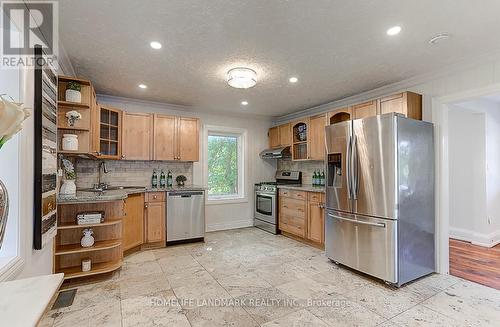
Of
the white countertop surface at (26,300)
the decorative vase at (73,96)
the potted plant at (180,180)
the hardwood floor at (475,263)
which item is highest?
the decorative vase at (73,96)

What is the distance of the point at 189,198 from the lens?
429 centimetres

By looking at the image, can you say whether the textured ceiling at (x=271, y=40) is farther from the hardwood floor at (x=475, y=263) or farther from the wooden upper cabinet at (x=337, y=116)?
the hardwood floor at (x=475, y=263)

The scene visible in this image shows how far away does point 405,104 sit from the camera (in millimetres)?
3150

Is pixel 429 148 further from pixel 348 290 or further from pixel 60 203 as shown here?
pixel 60 203

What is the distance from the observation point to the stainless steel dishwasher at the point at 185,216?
4.17m

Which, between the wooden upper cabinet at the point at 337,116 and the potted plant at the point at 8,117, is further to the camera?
the wooden upper cabinet at the point at 337,116

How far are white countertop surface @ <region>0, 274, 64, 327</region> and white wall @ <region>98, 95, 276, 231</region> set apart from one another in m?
3.98

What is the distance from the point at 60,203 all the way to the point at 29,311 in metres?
2.26

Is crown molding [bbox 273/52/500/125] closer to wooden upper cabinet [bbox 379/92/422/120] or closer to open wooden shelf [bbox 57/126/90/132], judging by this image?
wooden upper cabinet [bbox 379/92/422/120]

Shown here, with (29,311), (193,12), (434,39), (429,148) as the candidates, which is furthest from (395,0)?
(29,311)

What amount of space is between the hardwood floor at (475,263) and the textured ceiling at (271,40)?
250cm

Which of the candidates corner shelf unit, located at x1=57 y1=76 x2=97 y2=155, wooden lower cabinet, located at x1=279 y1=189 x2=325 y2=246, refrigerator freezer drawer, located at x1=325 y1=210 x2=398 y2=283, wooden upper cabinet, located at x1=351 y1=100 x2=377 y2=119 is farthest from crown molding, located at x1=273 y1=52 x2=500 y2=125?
corner shelf unit, located at x1=57 y1=76 x2=97 y2=155

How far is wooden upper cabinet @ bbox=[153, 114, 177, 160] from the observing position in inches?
174

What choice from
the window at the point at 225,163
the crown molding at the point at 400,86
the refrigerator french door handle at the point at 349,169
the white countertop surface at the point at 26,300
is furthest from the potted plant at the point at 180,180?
the white countertop surface at the point at 26,300
